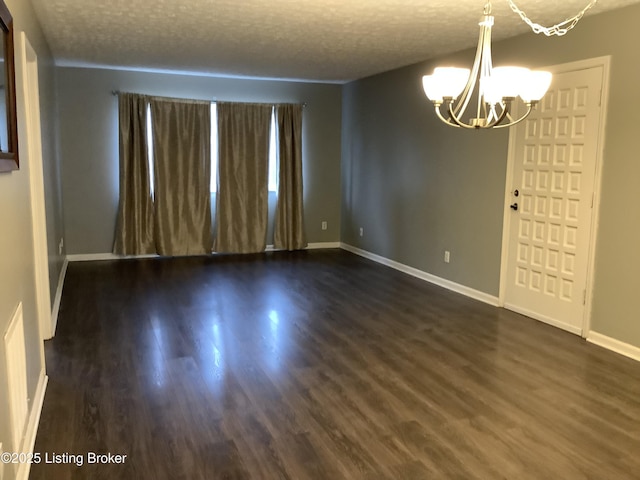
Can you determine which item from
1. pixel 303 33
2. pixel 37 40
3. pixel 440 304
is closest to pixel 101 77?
pixel 37 40

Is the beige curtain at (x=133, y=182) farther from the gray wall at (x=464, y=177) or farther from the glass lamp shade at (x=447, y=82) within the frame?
the glass lamp shade at (x=447, y=82)

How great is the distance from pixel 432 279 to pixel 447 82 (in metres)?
Answer: 3.63

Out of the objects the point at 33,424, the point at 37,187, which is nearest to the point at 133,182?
the point at 37,187

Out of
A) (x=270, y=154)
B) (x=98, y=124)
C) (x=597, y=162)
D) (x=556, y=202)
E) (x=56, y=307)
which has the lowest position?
(x=56, y=307)

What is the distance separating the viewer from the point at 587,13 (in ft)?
12.4

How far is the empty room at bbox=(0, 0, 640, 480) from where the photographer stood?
248 centimetres

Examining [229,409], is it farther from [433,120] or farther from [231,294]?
[433,120]

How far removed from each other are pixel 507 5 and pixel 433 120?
6.86 ft

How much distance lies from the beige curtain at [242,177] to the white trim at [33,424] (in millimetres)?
4202

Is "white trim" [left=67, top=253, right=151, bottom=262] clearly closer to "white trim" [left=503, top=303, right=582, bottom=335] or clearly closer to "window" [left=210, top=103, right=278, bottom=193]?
"window" [left=210, top=103, right=278, bottom=193]

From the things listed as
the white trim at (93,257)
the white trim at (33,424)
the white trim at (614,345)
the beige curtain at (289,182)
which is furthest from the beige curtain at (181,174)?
the white trim at (614,345)

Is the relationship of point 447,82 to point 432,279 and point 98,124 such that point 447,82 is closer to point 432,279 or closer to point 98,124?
point 432,279

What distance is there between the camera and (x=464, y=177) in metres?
5.24

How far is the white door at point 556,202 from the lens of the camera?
156 inches
